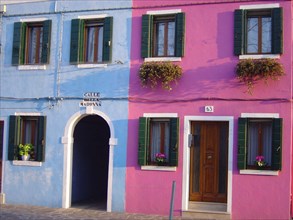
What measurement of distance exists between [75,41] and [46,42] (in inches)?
37.2

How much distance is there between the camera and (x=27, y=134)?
48.3ft

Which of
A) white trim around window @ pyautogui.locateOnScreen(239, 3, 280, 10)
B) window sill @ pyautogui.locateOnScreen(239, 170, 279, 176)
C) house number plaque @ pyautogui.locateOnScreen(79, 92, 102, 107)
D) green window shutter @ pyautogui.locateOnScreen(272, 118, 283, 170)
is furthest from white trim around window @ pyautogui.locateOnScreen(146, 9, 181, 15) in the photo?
window sill @ pyautogui.locateOnScreen(239, 170, 279, 176)

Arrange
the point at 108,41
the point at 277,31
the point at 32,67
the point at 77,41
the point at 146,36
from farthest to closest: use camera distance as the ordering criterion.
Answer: the point at 32,67 → the point at 77,41 → the point at 108,41 → the point at 146,36 → the point at 277,31

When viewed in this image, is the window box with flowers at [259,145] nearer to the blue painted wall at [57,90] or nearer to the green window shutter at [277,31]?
the green window shutter at [277,31]

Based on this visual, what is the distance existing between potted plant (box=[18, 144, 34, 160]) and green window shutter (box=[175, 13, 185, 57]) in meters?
5.03

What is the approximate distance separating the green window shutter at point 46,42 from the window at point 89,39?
75 cm

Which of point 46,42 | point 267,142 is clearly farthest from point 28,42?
point 267,142

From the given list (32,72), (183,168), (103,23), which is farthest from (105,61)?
(183,168)

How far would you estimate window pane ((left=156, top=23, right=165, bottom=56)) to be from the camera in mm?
13711

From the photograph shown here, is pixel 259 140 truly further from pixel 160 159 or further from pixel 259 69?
pixel 160 159

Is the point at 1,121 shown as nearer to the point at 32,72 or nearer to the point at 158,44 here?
the point at 32,72

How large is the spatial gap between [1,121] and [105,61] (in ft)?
12.3

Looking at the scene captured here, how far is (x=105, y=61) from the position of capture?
13898mm

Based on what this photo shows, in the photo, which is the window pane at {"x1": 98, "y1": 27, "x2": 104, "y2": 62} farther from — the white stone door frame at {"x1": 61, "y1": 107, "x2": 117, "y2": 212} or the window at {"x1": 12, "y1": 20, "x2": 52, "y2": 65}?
the window at {"x1": 12, "y1": 20, "x2": 52, "y2": 65}
